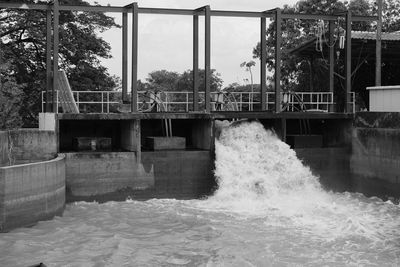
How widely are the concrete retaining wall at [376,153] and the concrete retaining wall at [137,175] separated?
540cm

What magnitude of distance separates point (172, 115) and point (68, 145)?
13.6 ft

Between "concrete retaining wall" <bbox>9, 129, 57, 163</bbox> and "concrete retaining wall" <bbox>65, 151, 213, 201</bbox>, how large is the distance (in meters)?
0.69

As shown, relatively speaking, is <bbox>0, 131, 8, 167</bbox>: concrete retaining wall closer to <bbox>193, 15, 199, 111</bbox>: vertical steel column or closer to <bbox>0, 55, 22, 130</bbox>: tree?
<bbox>0, 55, 22, 130</bbox>: tree

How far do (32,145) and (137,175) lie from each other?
3.54m

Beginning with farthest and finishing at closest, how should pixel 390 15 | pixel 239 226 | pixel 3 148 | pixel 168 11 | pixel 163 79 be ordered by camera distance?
pixel 163 79 → pixel 390 15 → pixel 168 11 → pixel 3 148 → pixel 239 226

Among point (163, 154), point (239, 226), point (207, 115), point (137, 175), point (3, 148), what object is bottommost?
point (239, 226)

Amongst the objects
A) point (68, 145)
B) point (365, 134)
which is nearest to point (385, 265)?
point (365, 134)

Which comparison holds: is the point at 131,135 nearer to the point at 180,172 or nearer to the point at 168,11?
the point at 180,172

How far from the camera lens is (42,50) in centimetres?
2812

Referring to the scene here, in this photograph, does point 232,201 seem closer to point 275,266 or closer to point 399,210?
point 399,210

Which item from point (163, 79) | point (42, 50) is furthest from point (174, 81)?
point (42, 50)

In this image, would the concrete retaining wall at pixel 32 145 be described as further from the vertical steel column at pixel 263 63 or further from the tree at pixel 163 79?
the tree at pixel 163 79

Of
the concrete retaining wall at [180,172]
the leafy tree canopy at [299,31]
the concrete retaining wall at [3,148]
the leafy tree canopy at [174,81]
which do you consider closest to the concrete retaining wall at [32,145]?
the concrete retaining wall at [3,148]

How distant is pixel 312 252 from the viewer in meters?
12.6
